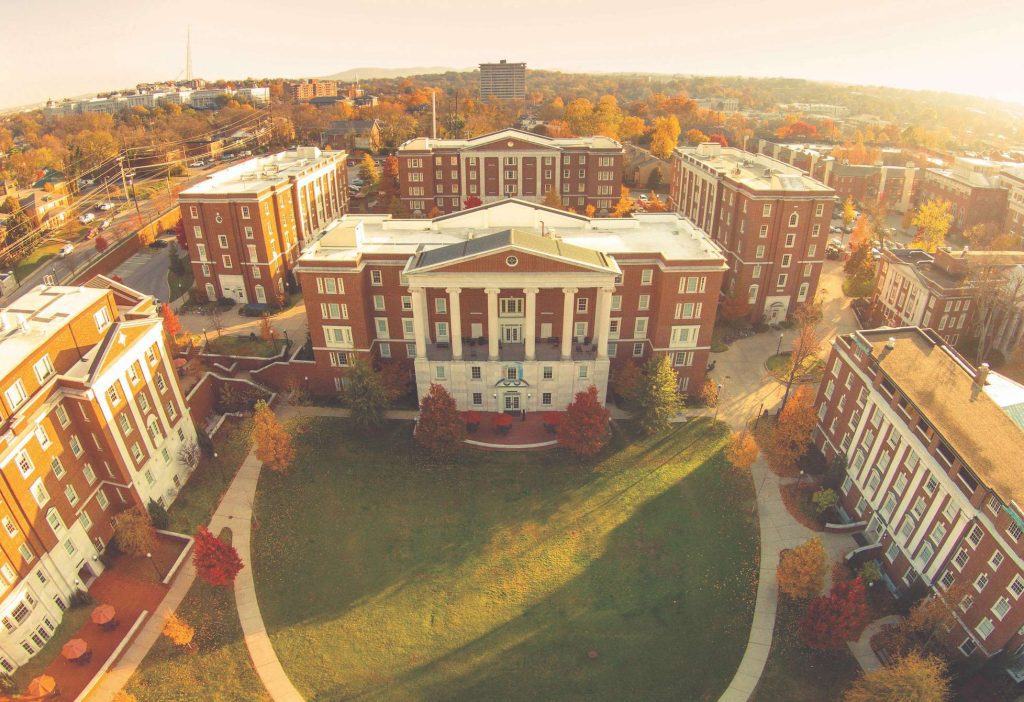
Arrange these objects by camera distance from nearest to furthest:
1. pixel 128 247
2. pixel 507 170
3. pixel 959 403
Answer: pixel 959 403 < pixel 128 247 < pixel 507 170

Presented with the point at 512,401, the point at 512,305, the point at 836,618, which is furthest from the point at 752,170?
the point at 836,618

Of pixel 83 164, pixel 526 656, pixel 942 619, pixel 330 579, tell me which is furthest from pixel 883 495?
pixel 83 164

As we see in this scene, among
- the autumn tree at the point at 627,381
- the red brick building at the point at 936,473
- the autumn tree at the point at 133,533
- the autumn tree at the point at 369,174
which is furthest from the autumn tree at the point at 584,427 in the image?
the autumn tree at the point at 369,174

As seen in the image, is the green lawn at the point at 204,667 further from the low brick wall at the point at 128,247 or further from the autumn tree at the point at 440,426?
the low brick wall at the point at 128,247

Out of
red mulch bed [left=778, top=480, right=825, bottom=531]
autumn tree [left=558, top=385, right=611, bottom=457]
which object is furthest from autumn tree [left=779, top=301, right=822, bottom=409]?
autumn tree [left=558, top=385, right=611, bottom=457]

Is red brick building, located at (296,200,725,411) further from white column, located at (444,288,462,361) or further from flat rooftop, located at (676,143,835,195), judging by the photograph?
flat rooftop, located at (676,143,835,195)

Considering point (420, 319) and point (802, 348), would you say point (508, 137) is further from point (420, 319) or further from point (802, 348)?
point (802, 348)

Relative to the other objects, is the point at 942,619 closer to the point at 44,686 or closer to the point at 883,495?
the point at 883,495
